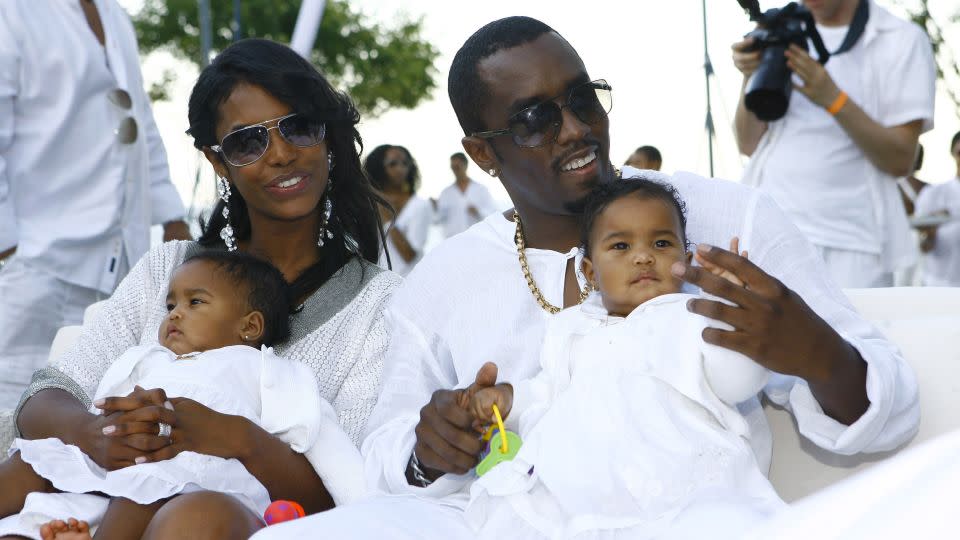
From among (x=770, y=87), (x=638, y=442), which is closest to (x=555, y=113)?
(x=638, y=442)

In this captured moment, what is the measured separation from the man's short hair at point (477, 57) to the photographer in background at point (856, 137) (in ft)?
5.41

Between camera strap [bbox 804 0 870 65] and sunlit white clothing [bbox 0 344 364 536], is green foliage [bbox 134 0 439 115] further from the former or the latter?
sunlit white clothing [bbox 0 344 364 536]

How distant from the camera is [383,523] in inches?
93.6

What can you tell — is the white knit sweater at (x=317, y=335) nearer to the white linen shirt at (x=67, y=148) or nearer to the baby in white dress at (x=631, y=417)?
the baby in white dress at (x=631, y=417)

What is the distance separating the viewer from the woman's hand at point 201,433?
107 inches

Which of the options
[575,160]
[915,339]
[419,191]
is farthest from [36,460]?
[419,191]

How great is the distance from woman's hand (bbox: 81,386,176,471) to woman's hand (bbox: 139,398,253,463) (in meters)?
0.02

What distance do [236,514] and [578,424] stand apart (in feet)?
2.38

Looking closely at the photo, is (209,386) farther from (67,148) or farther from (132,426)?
(67,148)

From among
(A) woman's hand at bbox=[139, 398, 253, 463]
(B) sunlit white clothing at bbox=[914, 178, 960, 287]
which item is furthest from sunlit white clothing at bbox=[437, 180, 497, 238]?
(A) woman's hand at bbox=[139, 398, 253, 463]

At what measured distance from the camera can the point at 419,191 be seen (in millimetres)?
12797

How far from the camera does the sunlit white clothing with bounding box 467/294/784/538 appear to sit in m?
2.26

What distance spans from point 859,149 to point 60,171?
2917 mm

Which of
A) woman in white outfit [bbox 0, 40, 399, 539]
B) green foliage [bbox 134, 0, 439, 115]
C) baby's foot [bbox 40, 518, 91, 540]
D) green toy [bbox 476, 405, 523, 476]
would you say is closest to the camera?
green toy [bbox 476, 405, 523, 476]
